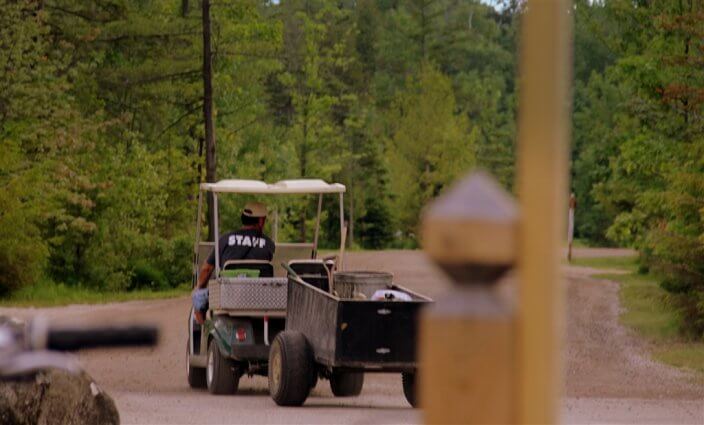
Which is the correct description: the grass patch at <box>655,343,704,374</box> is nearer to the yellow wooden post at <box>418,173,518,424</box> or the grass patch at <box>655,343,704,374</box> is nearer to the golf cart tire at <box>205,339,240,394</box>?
the golf cart tire at <box>205,339,240,394</box>

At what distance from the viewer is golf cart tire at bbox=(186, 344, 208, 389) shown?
19.3m

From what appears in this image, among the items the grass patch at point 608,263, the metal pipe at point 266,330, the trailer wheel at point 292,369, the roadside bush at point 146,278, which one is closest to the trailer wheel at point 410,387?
the trailer wheel at point 292,369

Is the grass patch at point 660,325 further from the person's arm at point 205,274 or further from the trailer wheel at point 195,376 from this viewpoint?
the person's arm at point 205,274

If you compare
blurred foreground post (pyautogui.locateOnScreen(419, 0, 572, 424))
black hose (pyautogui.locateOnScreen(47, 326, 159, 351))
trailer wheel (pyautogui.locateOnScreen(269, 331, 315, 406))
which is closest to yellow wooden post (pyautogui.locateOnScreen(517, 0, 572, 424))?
blurred foreground post (pyautogui.locateOnScreen(419, 0, 572, 424))

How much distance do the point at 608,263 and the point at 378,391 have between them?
128 ft

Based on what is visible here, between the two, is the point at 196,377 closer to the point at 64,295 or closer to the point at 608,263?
the point at 64,295

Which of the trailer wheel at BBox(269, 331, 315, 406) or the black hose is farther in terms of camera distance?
the trailer wheel at BBox(269, 331, 315, 406)

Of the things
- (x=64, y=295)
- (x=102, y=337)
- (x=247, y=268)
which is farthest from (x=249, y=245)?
(x=64, y=295)

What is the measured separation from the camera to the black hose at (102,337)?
8.89 ft

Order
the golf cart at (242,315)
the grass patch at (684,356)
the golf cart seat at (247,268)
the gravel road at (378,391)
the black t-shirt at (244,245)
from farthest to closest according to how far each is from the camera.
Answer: the grass patch at (684,356)
the black t-shirt at (244,245)
the golf cart seat at (247,268)
the golf cart at (242,315)
the gravel road at (378,391)

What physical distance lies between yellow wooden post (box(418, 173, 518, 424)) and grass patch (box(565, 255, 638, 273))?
4946 centimetres

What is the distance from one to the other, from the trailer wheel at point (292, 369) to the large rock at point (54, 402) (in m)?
3.55

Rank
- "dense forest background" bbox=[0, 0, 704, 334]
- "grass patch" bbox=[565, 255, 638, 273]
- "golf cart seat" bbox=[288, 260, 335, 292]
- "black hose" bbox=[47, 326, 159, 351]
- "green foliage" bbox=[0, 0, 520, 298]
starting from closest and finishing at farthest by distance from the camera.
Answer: "black hose" bbox=[47, 326, 159, 351] < "golf cart seat" bbox=[288, 260, 335, 292] < "dense forest background" bbox=[0, 0, 704, 334] < "green foliage" bbox=[0, 0, 520, 298] < "grass patch" bbox=[565, 255, 638, 273]

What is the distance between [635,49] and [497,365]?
38429mm
